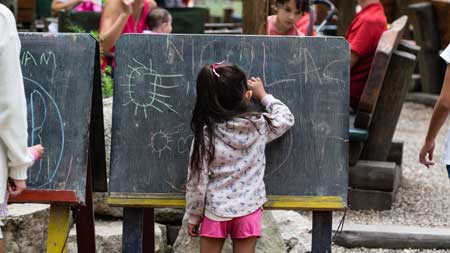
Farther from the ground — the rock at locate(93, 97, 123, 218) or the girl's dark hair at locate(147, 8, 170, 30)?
the girl's dark hair at locate(147, 8, 170, 30)

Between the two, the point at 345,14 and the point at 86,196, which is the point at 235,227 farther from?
the point at 345,14

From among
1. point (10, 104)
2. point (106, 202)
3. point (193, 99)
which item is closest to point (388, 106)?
point (106, 202)

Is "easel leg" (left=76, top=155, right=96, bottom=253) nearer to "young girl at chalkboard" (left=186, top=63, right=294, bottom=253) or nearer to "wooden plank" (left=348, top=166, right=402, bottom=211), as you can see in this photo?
"young girl at chalkboard" (left=186, top=63, right=294, bottom=253)

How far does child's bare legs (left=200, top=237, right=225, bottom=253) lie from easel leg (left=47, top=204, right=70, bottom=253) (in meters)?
0.64

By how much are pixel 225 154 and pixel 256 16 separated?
6.28 feet

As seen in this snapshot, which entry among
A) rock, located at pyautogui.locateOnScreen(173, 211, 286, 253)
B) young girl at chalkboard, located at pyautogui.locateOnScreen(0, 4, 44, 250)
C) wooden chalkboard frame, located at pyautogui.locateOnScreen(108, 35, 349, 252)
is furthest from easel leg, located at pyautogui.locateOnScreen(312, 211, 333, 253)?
young girl at chalkboard, located at pyautogui.locateOnScreen(0, 4, 44, 250)

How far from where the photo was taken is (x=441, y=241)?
647 cm

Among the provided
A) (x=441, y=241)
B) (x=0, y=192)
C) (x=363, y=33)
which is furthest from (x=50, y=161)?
(x=363, y=33)

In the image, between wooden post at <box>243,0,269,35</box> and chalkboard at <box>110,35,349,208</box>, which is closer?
chalkboard at <box>110,35,349,208</box>

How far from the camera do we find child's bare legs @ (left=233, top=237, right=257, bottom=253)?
4.49 meters

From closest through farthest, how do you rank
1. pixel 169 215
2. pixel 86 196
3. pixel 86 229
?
pixel 86 196 < pixel 86 229 < pixel 169 215

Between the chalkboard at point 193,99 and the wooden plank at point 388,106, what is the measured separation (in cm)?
293

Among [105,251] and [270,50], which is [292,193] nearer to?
[270,50]

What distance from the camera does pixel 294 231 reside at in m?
6.01
